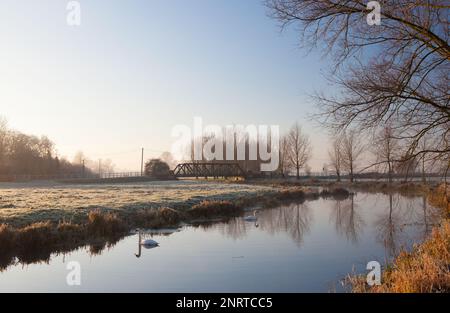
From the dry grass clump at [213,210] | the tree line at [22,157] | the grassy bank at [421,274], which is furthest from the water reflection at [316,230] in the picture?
the tree line at [22,157]

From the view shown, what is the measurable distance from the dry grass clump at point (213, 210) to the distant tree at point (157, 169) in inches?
1812

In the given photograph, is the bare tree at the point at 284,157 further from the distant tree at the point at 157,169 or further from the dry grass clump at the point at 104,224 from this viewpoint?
the dry grass clump at the point at 104,224

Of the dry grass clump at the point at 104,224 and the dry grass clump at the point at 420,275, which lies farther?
the dry grass clump at the point at 104,224

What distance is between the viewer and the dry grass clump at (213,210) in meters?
22.3

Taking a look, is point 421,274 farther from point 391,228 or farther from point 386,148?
point 391,228

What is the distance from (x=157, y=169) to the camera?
7181 cm

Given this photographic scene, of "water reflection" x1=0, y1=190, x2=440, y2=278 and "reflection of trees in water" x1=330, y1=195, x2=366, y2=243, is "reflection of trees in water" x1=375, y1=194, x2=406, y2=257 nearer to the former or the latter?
"water reflection" x1=0, y1=190, x2=440, y2=278

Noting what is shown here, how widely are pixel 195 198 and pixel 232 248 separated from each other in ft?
44.3

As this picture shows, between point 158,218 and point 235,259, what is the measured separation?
7.46 meters

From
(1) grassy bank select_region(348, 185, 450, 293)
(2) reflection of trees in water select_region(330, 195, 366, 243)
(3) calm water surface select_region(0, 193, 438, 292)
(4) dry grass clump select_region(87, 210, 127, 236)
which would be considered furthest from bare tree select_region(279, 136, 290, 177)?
(1) grassy bank select_region(348, 185, 450, 293)

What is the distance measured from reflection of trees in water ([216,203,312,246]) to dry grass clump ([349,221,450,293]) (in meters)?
5.65
